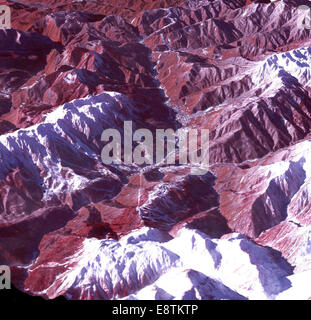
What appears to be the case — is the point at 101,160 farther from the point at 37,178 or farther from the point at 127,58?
the point at 127,58

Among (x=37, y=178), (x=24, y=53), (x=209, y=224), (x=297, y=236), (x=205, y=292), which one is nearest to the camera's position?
(x=205, y=292)

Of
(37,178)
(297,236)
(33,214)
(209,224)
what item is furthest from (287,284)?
(37,178)

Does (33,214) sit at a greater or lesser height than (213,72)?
lesser

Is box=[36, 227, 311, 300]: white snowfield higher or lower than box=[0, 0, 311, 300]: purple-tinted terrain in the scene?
lower

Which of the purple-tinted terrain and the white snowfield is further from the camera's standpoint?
the purple-tinted terrain

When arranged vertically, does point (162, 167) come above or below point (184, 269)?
above

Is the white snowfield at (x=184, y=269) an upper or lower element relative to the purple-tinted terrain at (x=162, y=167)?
lower

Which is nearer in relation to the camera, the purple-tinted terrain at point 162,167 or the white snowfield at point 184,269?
the white snowfield at point 184,269

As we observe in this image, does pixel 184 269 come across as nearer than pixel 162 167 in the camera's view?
Yes
